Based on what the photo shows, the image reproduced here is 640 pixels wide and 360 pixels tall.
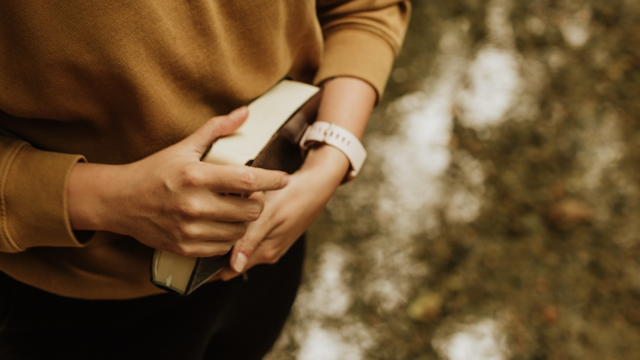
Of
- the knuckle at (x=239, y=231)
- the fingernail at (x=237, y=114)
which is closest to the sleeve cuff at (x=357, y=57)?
the fingernail at (x=237, y=114)

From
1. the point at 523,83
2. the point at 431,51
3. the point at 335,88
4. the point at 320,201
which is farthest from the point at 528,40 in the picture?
the point at 320,201

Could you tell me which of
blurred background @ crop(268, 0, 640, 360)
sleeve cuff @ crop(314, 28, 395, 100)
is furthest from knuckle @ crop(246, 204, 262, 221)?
blurred background @ crop(268, 0, 640, 360)

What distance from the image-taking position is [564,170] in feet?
6.04

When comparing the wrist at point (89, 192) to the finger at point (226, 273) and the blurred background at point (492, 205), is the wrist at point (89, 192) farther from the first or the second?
the blurred background at point (492, 205)

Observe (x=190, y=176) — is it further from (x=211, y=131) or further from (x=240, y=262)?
(x=240, y=262)

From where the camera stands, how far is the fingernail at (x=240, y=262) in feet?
2.01

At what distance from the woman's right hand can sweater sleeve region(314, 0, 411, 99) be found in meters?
0.31

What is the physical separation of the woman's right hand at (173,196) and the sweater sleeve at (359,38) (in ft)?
1.03

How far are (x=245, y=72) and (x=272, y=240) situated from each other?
0.28 m

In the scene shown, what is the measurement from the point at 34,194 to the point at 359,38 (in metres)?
0.60

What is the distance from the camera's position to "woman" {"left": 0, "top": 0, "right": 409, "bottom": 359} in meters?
A: 0.47

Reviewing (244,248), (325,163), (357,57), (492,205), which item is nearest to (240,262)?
(244,248)

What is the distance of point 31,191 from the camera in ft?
1.67

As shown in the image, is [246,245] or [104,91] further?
[246,245]
